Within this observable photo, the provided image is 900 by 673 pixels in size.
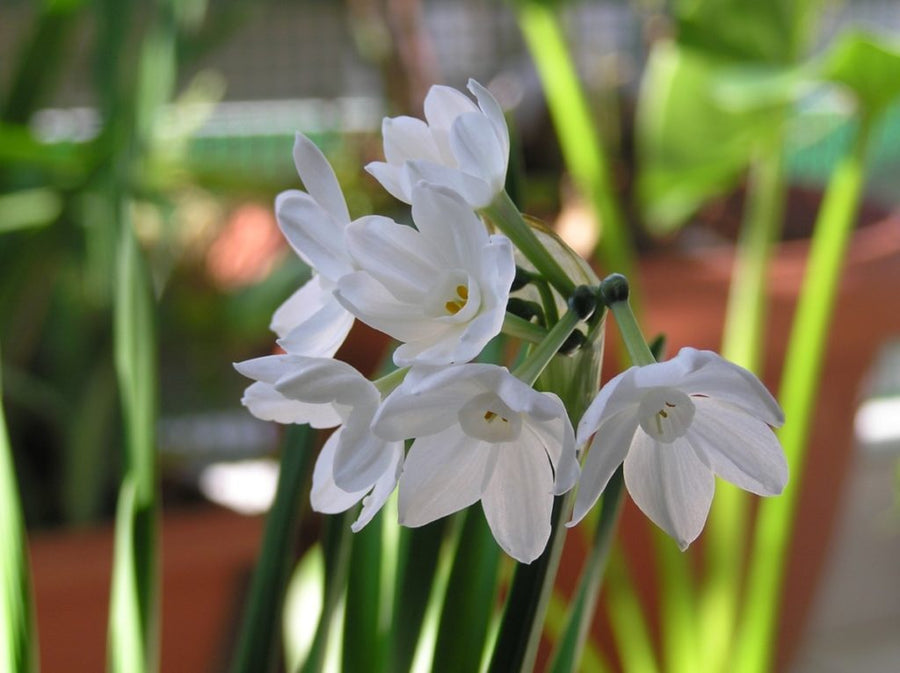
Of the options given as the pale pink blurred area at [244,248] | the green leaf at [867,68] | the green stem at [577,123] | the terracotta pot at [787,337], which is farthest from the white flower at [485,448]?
the pale pink blurred area at [244,248]

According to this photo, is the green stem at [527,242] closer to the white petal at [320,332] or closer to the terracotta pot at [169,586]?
the white petal at [320,332]

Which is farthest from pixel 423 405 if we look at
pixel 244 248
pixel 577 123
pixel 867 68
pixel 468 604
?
pixel 244 248

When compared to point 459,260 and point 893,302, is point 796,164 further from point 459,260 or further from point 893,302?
point 459,260

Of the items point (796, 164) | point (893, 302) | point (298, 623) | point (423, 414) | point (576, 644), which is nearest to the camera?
point (423, 414)

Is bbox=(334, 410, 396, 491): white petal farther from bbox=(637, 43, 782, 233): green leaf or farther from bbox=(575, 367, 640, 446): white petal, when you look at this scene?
bbox=(637, 43, 782, 233): green leaf

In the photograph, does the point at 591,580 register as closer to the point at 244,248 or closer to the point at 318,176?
the point at 318,176

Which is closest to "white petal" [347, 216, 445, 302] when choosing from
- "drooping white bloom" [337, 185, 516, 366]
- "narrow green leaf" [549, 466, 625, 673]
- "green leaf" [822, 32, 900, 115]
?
"drooping white bloom" [337, 185, 516, 366]

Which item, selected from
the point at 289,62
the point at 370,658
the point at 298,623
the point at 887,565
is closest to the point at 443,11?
the point at 289,62
